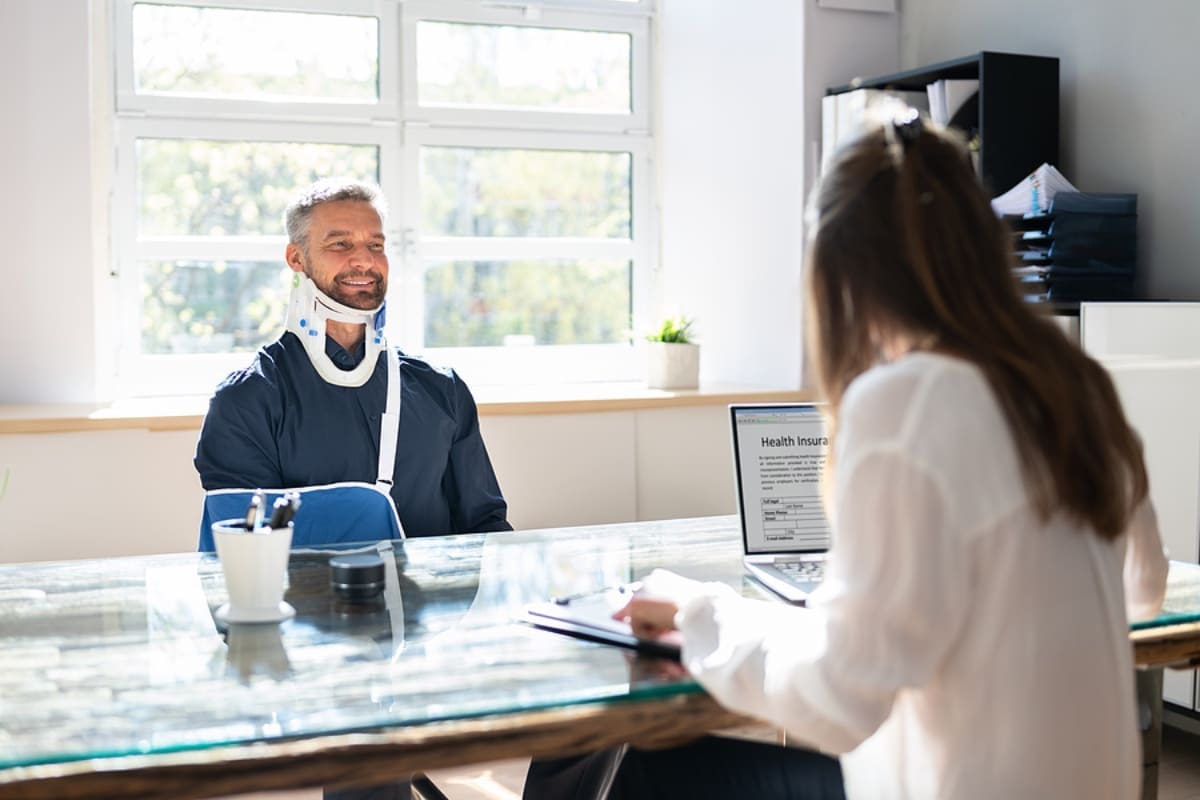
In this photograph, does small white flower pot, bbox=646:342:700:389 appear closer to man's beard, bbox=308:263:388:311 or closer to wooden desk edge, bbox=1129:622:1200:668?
man's beard, bbox=308:263:388:311

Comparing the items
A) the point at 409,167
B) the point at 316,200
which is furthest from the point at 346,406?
the point at 409,167

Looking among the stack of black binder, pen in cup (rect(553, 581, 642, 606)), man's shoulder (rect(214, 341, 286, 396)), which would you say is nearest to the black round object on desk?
pen in cup (rect(553, 581, 642, 606))

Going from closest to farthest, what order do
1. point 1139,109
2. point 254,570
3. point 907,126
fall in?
1. point 907,126
2. point 254,570
3. point 1139,109

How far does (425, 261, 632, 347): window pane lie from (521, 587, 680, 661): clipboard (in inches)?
120

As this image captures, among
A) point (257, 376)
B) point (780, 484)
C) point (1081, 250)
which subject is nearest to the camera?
point (780, 484)

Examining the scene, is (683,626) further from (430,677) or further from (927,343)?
(927,343)

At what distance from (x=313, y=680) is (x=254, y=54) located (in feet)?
11.4

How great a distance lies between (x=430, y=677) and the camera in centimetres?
145

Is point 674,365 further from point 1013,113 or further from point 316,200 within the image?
point 316,200

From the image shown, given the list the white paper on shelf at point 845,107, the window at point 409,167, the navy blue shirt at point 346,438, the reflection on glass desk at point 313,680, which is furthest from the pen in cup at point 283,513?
the window at point 409,167

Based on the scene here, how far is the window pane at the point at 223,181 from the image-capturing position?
14.4 ft

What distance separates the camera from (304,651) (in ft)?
5.06

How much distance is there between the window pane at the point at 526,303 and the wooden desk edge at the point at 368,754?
11.3ft

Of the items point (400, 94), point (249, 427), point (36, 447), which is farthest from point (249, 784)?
point (400, 94)
